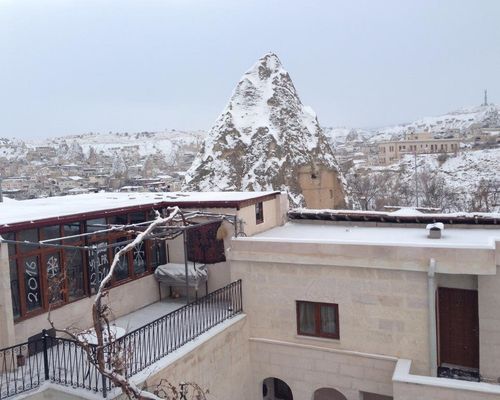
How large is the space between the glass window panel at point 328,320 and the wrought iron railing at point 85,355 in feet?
7.68

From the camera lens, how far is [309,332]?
41.2 ft

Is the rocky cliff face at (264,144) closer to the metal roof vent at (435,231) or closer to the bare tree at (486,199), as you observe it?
the bare tree at (486,199)

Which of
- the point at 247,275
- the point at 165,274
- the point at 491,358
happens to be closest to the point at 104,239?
the point at 165,274

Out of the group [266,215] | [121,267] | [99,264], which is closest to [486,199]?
[266,215]

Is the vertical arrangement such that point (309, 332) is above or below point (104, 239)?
below

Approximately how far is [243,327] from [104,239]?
4124 mm

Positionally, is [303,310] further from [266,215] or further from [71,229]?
[71,229]

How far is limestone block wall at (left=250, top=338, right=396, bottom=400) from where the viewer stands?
1180 centimetres

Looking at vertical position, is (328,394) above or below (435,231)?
below

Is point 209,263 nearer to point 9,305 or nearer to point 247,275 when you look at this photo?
point 247,275

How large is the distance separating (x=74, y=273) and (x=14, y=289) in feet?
5.69

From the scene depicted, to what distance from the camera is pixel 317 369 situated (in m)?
12.4

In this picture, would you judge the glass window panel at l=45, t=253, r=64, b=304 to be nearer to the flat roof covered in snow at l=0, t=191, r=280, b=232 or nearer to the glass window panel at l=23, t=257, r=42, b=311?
the glass window panel at l=23, t=257, r=42, b=311

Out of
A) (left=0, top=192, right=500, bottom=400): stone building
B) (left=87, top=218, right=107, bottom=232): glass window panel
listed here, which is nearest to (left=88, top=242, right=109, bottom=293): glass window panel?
(left=0, top=192, right=500, bottom=400): stone building
